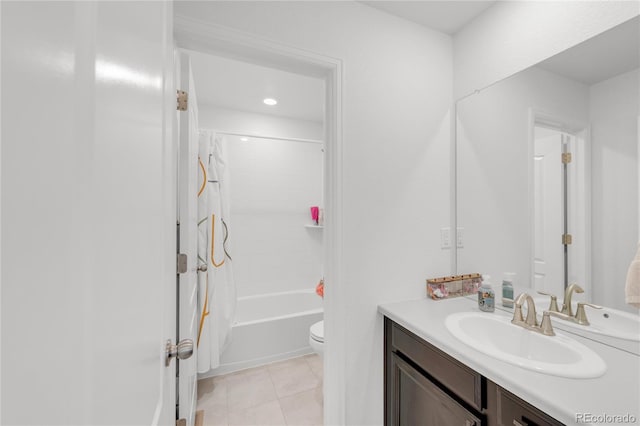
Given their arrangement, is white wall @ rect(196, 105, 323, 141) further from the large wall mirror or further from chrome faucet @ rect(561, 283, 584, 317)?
chrome faucet @ rect(561, 283, 584, 317)

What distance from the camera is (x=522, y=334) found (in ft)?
3.80

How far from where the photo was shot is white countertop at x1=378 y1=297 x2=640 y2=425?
69 centimetres

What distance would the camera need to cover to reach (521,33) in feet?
4.37

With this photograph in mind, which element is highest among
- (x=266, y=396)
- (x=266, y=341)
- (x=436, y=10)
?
(x=436, y=10)

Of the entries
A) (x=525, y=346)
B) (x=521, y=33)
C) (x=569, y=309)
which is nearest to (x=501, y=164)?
(x=521, y=33)

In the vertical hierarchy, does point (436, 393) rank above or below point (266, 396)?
above

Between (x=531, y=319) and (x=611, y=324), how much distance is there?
0.78 ft

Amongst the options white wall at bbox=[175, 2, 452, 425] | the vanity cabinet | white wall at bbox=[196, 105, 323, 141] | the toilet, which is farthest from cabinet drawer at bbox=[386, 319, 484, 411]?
white wall at bbox=[196, 105, 323, 141]

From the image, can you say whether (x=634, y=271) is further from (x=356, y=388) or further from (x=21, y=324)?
(x=21, y=324)

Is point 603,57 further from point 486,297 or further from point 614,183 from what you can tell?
point 486,297

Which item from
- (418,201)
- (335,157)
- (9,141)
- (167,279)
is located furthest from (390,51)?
(9,141)

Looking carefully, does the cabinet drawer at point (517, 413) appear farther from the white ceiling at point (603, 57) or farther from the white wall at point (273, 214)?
the white wall at point (273, 214)

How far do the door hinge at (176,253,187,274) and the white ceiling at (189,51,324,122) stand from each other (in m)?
1.42

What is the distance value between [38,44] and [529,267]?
67.6 inches
